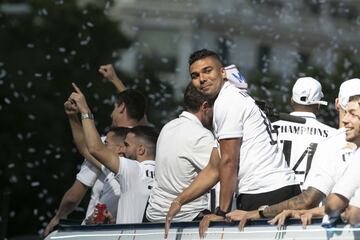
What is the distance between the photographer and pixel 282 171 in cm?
771

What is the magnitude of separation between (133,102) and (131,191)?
3.17 feet

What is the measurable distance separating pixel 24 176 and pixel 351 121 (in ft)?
55.1

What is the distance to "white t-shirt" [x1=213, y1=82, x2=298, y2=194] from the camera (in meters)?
7.59

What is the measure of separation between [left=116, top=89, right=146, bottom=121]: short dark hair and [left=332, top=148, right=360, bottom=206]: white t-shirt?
3320mm

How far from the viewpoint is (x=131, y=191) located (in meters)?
8.80

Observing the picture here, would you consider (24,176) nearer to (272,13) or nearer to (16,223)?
(16,223)

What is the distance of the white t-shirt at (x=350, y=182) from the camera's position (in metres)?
6.36

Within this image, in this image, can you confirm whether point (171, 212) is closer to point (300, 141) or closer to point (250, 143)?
point (250, 143)

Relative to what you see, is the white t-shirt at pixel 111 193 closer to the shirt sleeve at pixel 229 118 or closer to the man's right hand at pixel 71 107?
the man's right hand at pixel 71 107

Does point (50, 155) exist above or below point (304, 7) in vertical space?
below

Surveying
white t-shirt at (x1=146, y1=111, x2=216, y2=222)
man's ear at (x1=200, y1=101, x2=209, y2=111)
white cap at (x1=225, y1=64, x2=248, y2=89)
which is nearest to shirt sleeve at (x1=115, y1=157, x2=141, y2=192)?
white t-shirt at (x1=146, y1=111, x2=216, y2=222)

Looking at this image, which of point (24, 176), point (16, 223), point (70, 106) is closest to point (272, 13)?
point (24, 176)

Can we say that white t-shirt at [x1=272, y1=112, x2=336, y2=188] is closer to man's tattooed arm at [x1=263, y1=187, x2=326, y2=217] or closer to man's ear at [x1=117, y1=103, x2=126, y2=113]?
Answer: man's tattooed arm at [x1=263, y1=187, x2=326, y2=217]

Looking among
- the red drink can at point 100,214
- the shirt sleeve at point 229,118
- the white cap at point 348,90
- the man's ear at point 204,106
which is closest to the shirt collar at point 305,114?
the man's ear at point 204,106
